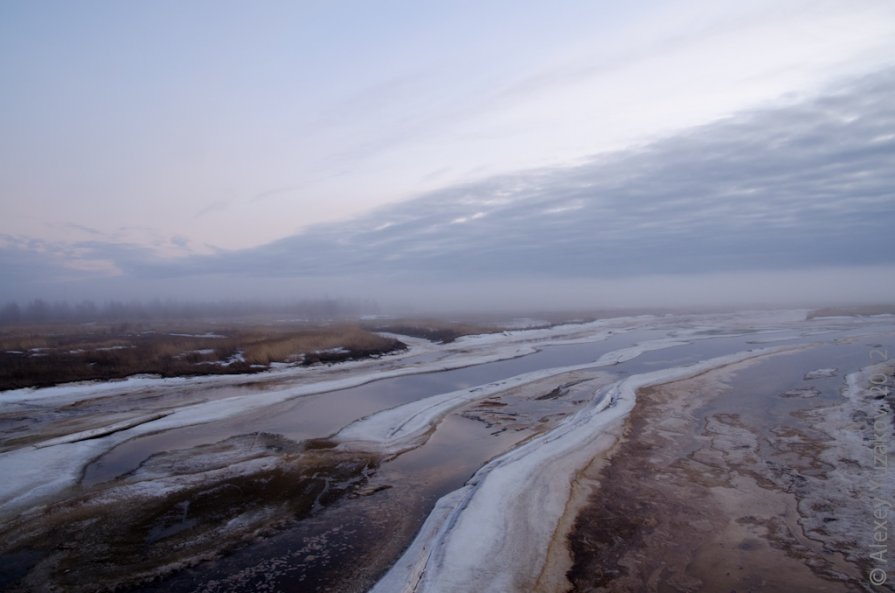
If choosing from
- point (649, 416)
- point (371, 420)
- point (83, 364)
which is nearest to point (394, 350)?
point (83, 364)

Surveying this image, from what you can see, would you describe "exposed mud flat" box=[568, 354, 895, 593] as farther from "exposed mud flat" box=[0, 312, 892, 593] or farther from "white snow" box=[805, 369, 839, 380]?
"white snow" box=[805, 369, 839, 380]

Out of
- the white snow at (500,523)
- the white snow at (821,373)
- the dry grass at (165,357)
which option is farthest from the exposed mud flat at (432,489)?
the dry grass at (165,357)

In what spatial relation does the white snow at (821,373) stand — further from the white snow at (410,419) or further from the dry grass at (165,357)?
the dry grass at (165,357)

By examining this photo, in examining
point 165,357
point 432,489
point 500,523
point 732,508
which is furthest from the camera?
point 165,357

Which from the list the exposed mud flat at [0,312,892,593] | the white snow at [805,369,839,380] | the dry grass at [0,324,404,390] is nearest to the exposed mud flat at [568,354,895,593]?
the exposed mud flat at [0,312,892,593]

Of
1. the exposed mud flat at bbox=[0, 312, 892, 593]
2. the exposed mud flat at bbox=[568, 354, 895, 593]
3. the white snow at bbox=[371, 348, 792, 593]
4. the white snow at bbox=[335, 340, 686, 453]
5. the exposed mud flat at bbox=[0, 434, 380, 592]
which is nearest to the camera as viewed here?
the white snow at bbox=[371, 348, 792, 593]

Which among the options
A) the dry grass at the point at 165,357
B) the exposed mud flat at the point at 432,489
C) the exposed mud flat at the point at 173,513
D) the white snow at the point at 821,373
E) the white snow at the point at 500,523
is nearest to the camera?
the white snow at the point at 500,523

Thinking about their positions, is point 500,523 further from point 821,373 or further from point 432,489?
point 821,373

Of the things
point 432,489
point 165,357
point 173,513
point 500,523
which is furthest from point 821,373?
point 165,357
